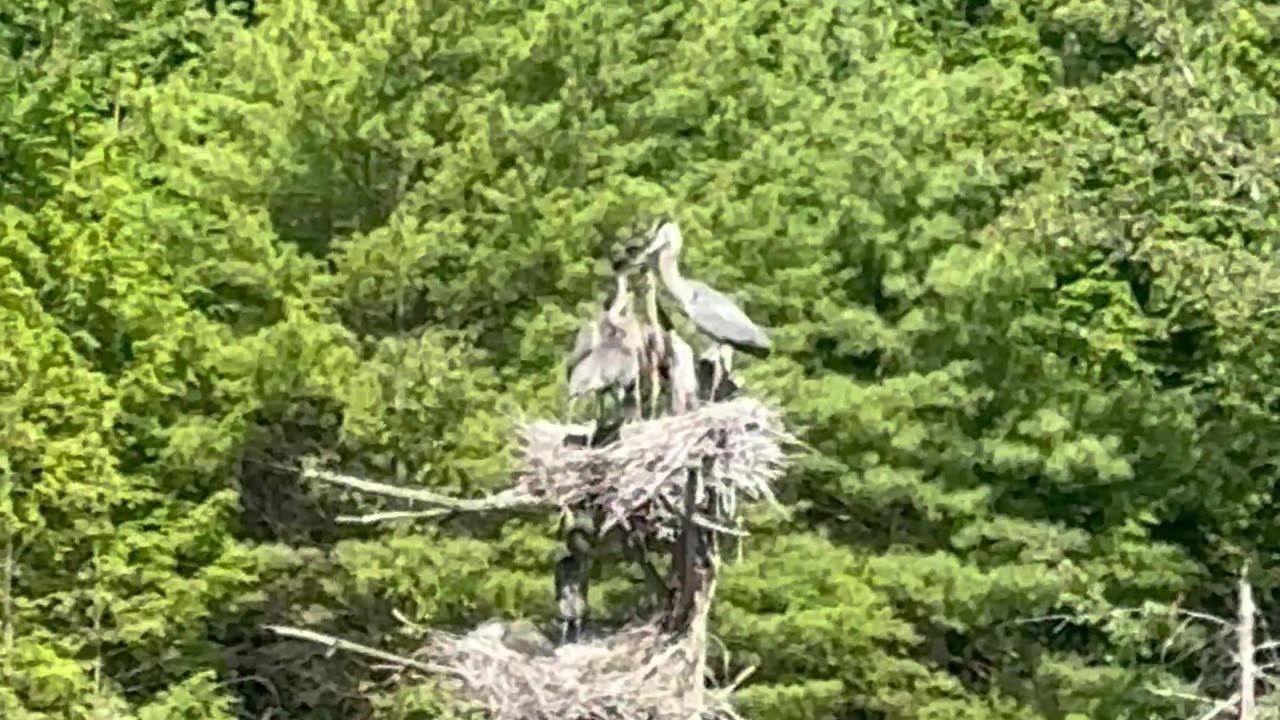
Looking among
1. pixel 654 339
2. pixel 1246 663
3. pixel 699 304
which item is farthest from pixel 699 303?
pixel 1246 663

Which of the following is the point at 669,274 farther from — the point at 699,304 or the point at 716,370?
the point at 716,370

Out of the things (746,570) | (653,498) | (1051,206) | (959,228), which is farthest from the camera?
(959,228)

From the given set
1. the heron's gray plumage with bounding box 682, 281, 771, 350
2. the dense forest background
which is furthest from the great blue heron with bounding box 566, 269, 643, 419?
the dense forest background

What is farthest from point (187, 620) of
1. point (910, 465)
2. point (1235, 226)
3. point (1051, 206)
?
point (1235, 226)

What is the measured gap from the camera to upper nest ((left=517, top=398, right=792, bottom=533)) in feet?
12.6

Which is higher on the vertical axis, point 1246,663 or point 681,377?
point 681,377

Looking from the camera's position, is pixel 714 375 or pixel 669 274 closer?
pixel 669 274

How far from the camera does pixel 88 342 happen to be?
1041 cm

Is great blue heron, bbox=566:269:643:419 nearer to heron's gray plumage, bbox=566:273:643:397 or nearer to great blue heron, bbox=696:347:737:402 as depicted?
heron's gray plumage, bbox=566:273:643:397

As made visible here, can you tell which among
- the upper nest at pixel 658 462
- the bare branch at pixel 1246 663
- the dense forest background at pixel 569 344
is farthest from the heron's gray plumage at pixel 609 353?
the dense forest background at pixel 569 344

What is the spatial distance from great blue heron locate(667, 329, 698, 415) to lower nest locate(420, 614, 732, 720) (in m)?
0.41

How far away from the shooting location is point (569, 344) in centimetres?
971

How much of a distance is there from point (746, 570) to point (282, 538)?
92.3 inches

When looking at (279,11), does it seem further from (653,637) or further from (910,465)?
(653,637)
